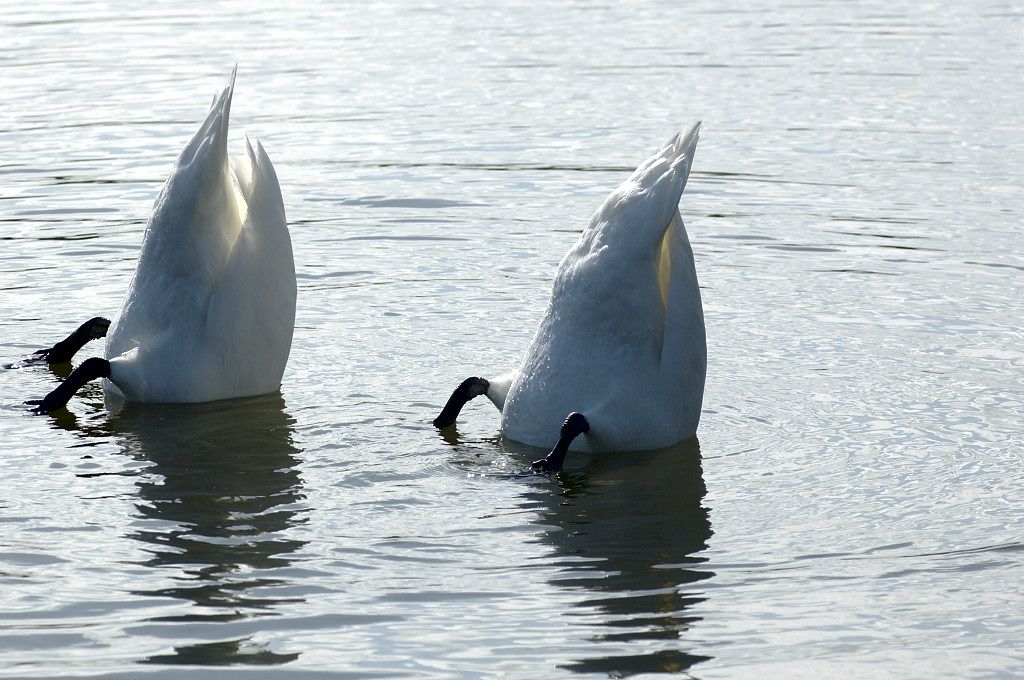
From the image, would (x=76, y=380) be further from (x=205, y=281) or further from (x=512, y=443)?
(x=512, y=443)

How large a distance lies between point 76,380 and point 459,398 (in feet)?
6.73

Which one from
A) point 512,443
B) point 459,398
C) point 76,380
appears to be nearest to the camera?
point 512,443

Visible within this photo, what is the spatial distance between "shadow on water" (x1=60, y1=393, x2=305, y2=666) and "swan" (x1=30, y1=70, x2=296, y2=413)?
24 cm

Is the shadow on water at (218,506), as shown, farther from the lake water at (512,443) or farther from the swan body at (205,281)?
the swan body at (205,281)

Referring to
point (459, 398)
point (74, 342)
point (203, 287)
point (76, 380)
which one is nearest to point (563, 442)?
point (459, 398)

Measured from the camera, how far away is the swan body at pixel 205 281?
8328 millimetres

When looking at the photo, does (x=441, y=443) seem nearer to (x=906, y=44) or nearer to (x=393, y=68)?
(x=393, y=68)

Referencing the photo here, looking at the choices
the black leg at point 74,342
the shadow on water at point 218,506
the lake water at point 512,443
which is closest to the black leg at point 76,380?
the lake water at point 512,443

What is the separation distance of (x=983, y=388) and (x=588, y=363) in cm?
248

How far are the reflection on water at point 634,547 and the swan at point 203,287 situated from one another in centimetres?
211

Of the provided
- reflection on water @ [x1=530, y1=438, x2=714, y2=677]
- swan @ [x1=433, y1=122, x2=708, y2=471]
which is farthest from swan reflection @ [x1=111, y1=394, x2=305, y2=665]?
swan @ [x1=433, y1=122, x2=708, y2=471]

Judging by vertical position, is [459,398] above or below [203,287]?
below

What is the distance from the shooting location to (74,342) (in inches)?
368

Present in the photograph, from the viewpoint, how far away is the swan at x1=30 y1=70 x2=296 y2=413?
328 inches
